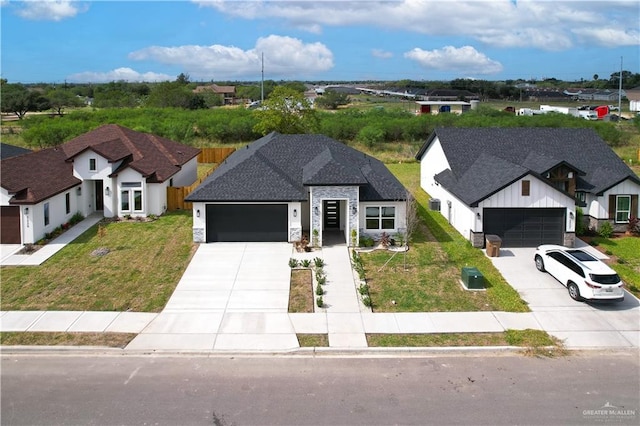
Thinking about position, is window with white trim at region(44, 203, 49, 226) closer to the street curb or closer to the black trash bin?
the street curb

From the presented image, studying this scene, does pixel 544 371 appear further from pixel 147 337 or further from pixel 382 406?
pixel 147 337

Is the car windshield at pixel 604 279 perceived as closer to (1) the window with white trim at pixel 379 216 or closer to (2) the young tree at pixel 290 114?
(1) the window with white trim at pixel 379 216

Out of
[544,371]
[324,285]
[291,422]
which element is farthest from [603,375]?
[324,285]

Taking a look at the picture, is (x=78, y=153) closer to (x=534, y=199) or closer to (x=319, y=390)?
(x=319, y=390)

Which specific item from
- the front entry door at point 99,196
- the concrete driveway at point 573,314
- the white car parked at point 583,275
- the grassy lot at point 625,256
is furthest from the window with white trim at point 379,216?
the front entry door at point 99,196

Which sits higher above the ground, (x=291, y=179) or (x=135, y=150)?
(x=135, y=150)

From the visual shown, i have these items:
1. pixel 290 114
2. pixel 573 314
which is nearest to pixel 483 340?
pixel 573 314
